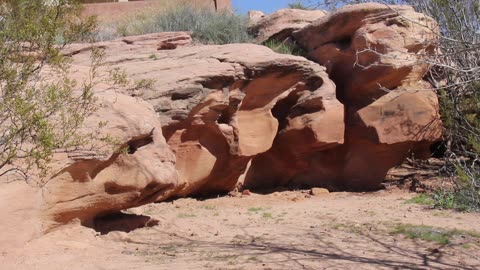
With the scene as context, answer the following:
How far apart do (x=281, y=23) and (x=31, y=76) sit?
385 inches

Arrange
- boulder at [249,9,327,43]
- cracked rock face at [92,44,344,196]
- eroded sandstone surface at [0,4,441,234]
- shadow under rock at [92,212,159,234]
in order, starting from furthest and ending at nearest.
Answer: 1. boulder at [249,9,327,43]
2. eroded sandstone surface at [0,4,441,234]
3. cracked rock face at [92,44,344,196]
4. shadow under rock at [92,212,159,234]

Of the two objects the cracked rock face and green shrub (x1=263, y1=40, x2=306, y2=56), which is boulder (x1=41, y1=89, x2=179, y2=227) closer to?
the cracked rock face

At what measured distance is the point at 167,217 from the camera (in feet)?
30.4

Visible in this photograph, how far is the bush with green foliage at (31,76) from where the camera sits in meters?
4.72

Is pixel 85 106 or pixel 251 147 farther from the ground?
pixel 85 106

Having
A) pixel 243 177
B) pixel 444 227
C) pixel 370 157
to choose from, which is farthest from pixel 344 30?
pixel 444 227

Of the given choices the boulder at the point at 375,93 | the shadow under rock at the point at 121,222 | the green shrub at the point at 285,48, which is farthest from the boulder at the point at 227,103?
the shadow under rock at the point at 121,222

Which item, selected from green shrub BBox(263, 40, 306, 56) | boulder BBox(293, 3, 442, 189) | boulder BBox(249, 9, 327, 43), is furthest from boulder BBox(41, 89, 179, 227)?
boulder BBox(249, 9, 327, 43)

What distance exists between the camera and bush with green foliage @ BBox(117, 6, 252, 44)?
1438 cm

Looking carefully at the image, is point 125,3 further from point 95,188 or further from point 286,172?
point 95,188

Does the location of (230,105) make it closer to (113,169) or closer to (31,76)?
(113,169)

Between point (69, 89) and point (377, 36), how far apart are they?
7.93 metres

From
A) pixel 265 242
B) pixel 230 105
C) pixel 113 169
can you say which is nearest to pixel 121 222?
pixel 113 169

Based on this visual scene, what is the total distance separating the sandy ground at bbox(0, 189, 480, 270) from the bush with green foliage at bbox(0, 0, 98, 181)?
1596 mm
